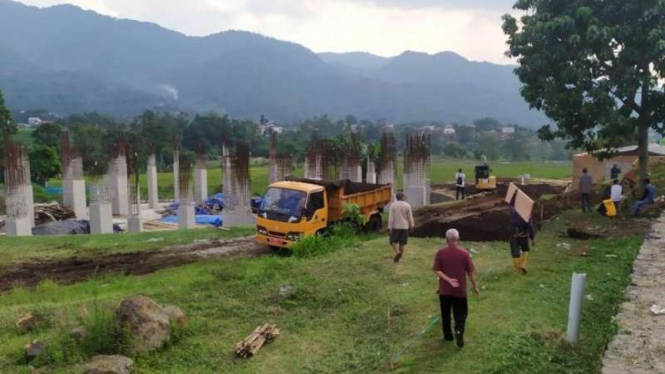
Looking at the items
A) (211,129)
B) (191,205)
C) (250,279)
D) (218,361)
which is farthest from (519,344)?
(211,129)

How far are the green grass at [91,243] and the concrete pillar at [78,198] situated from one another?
942 centimetres

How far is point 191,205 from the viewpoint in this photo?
81.8 ft

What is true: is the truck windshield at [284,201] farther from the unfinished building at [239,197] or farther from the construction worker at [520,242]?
the unfinished building at [239,197]

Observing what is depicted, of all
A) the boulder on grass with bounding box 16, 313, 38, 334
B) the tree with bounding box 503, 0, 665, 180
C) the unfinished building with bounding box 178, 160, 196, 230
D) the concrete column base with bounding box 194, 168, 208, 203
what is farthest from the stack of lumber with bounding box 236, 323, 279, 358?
the concrete column base with bounding box 194, 168, 208, 203

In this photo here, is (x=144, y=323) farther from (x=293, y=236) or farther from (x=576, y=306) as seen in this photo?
(x=293, y=236)

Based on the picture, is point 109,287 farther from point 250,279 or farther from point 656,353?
point 656,353

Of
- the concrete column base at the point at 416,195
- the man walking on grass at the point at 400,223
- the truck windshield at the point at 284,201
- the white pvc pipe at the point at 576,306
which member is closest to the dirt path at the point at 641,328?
the white pvc pipe at the point at 576,306

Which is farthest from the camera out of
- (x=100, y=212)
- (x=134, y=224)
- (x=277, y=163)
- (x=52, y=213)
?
(x=52, y=213)

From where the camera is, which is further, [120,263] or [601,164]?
[601,164]

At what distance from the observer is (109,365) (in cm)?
739

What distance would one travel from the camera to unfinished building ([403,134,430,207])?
91.9ft

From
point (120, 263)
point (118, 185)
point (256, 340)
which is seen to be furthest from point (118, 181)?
point (256, 340)

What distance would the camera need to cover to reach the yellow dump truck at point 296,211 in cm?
1470

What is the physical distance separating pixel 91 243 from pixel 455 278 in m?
14.2
